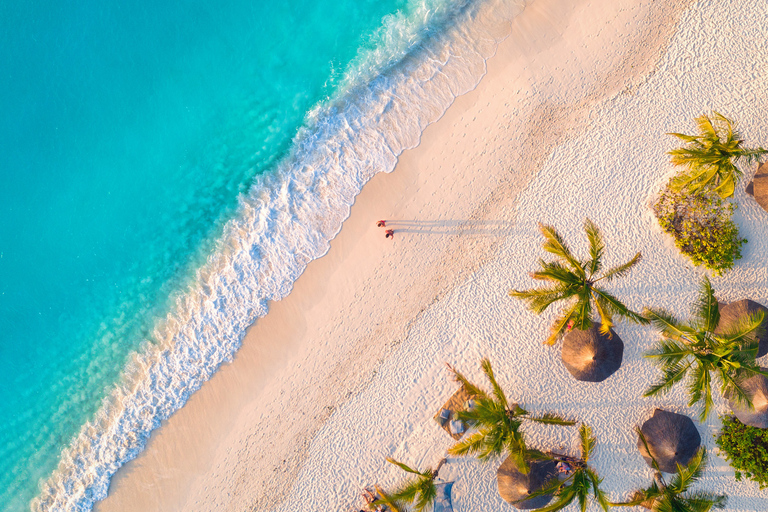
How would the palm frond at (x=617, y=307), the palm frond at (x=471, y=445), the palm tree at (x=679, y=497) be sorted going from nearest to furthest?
1. the palm frond at (x=617, y=307)
2. the palm frond at (x=471, y=445)
3. the palm tree at (x=679, y=497)

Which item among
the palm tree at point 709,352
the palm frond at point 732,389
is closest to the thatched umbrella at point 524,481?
the palm tree at point 709,352

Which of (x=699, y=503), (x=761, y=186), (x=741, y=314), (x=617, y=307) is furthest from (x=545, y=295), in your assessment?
(x=761, y=186)

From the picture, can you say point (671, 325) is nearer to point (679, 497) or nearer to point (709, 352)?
point (709, 352)

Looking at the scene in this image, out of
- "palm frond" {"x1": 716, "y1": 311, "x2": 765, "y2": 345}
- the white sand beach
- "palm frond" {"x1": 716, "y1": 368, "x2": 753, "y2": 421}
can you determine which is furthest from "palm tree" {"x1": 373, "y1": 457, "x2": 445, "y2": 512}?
"palm frond" {"x1": 716, "y1": 311, "x2": 765, "y2": 345}

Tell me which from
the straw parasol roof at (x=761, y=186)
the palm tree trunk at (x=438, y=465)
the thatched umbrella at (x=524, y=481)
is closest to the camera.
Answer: the thatched umbrella at (x=524, y=481)

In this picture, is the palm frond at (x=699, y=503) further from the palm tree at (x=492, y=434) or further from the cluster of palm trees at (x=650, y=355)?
the palm tree at (x=492, y=434)

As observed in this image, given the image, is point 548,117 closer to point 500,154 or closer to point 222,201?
point 500,154
